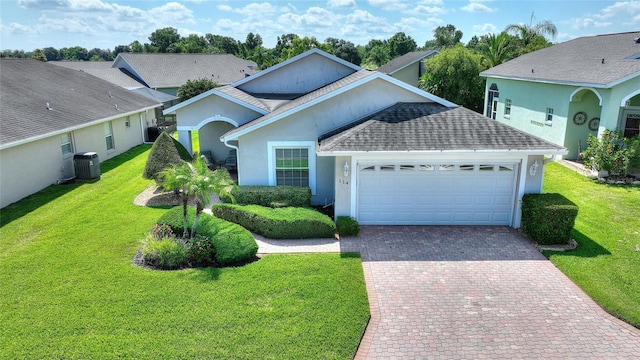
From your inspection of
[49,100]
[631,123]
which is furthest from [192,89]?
[631,123]

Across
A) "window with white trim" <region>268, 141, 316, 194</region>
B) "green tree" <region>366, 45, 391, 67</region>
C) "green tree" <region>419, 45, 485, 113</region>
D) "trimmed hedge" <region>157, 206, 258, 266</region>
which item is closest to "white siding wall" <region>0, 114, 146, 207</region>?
"trimmed hedge" <region>157, 206, 258, 266</region>

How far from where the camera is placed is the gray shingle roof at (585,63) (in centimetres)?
1793

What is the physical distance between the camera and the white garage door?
1309cm

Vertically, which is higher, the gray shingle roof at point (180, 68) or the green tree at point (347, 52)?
the green tree at point (347, 52)

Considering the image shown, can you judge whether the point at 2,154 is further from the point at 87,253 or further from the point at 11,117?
the point at 87,253

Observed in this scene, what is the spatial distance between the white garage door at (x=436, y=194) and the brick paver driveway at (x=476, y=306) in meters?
1.11

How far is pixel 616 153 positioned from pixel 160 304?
58.9 feet

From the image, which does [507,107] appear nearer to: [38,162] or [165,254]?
[165,254]

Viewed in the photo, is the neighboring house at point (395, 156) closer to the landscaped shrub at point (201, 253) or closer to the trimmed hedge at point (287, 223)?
the trimmed hedge at point (287, 223)

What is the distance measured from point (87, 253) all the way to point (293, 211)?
596 cm

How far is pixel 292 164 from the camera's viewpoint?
49.4 feet

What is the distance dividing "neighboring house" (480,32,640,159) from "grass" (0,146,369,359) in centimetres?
1422

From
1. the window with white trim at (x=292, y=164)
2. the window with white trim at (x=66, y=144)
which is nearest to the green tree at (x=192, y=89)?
the window with white trim at (x=66, y=144)

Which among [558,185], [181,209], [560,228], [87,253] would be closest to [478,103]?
[558,185]
